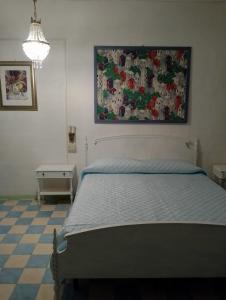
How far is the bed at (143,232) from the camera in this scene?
176 centimetres

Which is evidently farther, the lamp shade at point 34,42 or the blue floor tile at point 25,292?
A: the lamp shade at point 34,42

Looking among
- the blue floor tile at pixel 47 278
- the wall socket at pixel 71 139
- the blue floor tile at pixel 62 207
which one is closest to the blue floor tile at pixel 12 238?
the blue floor tile at pixel 47 278

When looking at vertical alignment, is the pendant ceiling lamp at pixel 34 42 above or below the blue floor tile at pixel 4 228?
above

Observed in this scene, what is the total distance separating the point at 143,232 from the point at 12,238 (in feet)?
5.60

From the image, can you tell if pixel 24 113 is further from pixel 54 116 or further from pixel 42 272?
pixel 42 272

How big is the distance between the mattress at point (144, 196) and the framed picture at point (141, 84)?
67 cm

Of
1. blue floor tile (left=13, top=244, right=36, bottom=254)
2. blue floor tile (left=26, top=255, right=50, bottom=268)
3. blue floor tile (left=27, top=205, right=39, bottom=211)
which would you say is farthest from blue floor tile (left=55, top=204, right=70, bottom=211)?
blue floor tile (left=26, top=255, right=50, bottom=268)

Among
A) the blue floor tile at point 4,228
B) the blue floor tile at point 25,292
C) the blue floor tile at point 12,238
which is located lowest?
the blue floor tile at point 25,292

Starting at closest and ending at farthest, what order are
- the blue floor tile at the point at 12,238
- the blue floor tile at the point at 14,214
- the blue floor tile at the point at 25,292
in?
the blue floor tile at the point at 25,292 < the blue floor tile at the point at 12,238 < the blue floor tile at the point at 14,214

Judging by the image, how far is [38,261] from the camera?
2.47m

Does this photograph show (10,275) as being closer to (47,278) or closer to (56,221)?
(47,278)

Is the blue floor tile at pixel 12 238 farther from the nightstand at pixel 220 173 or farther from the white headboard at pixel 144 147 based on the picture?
the nightstand at pixel 220 173

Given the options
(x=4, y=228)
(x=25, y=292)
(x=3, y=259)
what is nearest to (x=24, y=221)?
(x=4, y=228)

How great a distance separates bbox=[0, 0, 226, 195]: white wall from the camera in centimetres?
354
